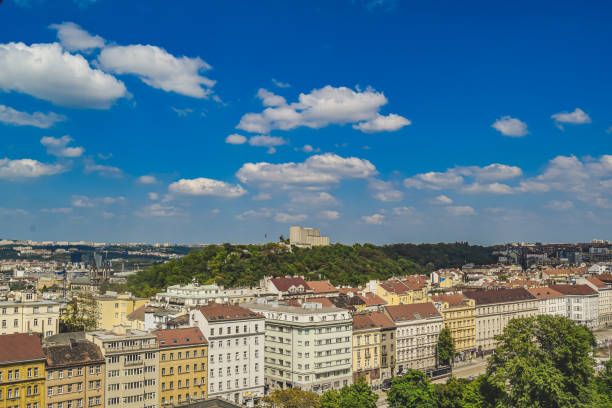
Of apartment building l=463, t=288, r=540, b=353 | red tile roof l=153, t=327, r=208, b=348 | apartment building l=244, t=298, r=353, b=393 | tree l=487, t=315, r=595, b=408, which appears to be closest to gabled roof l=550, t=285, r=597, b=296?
apartment building l=463, t=288, r=540, b=353

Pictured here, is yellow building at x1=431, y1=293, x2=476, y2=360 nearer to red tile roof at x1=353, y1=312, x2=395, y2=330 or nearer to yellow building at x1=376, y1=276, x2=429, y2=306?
yellow building at x1=376, y1=276, x2=429, y2=306

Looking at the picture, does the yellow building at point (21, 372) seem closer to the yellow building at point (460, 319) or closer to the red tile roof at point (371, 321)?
the red tile roof at point (371, 321)

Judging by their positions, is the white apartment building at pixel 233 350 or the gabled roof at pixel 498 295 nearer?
the white apartment building at pixel 233 350

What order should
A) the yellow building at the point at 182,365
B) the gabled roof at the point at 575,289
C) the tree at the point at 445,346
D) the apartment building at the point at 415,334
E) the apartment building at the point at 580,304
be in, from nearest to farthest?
1. the yellow building at the point at 182,365
2. the apartment building at the point at 415,334
3. the tree at the point at 445,346
4. the apartment building at the point at 580,304
5. the gabled roof at the point at 575,289

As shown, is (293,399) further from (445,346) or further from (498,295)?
(498,295)

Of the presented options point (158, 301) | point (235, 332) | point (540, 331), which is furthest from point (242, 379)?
point (540, 331)

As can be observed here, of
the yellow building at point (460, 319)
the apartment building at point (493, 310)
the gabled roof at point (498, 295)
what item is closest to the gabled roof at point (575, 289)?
the gabled roof at point (498, 295)

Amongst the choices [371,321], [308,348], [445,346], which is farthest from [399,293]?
[308,348]
